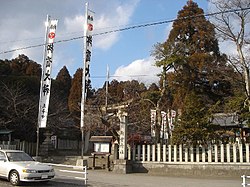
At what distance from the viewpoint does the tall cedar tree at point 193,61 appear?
80.8ft

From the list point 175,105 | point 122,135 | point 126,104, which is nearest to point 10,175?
point 122,135

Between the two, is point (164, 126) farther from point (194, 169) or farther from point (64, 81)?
point (64, 81)

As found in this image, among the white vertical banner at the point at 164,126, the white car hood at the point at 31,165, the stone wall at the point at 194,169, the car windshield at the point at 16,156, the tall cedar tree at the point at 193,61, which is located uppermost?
the tall cedar tree at the point at 193,61

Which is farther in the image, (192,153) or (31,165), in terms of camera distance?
(192,153)

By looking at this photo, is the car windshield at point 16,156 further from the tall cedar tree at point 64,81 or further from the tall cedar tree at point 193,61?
the tall cedar tree at point 64,81

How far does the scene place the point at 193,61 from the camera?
25844 mm

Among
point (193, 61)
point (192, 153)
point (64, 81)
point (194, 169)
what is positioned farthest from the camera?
point (64, 81)

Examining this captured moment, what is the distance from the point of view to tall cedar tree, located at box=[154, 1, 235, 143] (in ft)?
80.8

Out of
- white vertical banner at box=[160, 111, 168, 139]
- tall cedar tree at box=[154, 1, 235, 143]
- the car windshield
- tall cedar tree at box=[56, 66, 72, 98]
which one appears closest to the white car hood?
the car windshield

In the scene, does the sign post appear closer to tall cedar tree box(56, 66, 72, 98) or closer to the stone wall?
the stone wall

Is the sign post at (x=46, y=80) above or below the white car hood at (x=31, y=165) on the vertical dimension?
above

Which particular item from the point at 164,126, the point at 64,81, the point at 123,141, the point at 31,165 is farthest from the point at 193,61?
the point at 64,81

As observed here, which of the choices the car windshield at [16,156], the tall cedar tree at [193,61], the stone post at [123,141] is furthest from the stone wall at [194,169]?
the tall cedar tree at [193,61]

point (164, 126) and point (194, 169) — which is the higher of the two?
point (164, 126)
